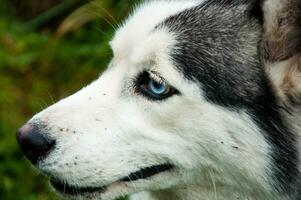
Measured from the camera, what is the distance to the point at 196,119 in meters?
3.41

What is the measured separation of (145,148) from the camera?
136 inches

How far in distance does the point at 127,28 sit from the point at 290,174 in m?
1.12

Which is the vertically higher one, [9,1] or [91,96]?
[91,96]

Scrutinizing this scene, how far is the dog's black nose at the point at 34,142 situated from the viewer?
3.43 m

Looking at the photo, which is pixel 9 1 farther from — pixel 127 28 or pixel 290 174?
pixel 290 174

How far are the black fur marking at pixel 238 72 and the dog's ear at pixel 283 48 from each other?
0.15 ft

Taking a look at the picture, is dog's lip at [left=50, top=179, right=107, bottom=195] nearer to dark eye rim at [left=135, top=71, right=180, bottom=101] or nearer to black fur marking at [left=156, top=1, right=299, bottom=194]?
dark eye rim at [left=135, top=71, right=180, bottom=101]

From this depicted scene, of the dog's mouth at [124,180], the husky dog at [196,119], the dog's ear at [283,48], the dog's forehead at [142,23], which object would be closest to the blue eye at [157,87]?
the husky dog at [196,119]

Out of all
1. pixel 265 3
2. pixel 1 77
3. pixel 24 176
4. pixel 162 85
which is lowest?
pixel 24 176

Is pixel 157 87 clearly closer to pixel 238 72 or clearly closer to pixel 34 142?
pixel 238 72

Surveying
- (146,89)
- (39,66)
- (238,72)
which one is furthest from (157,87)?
(39,66)

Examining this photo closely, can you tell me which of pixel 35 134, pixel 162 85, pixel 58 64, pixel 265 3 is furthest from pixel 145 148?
pixel 58 64

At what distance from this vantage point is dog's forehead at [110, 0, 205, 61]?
12.0ft

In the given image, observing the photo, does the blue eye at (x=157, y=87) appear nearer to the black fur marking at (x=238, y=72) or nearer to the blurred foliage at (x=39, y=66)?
the black fur marking at (x=238, y=72)
